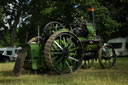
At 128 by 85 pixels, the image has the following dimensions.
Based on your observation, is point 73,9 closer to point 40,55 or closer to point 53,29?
point 53,29

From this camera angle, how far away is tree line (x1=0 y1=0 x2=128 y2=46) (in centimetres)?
2083

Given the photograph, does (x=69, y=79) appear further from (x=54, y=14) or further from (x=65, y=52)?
(x=54, y=14)

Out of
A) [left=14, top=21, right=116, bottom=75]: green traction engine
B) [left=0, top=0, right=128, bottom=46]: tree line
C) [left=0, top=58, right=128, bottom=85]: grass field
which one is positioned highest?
[left=0, top=0, right=128, bottom=46]: tree line

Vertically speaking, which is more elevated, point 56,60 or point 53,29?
point 53,29

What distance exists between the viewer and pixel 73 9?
20688mm

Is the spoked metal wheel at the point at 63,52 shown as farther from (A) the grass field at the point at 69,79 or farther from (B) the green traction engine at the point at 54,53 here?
(A) the grass field at the point at 69,79

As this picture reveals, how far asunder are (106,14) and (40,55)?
16.2 metres

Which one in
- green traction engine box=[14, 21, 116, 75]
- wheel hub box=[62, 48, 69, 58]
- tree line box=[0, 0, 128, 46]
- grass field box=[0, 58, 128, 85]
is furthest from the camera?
tree line box=[0, 0, 128, 46]

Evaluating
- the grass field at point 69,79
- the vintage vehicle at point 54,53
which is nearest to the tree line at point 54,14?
the vintage vehicle at point 54,53

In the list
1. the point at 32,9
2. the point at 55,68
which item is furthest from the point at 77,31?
the point at 32,9

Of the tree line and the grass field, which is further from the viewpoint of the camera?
the tree line

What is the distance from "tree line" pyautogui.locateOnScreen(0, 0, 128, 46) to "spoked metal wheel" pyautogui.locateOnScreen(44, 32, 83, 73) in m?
11.3

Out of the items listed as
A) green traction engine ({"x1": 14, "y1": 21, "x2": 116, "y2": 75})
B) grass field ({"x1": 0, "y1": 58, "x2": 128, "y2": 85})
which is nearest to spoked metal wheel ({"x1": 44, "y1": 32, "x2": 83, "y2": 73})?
green traction engine ({"x1": 14, "y1": 21, "x2": 116, "y2": 75})

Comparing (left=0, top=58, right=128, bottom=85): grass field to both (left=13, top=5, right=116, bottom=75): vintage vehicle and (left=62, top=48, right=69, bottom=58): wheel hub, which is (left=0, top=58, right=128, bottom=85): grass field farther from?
(left=62, top=48, right=69, bottom=58): wheel hub
